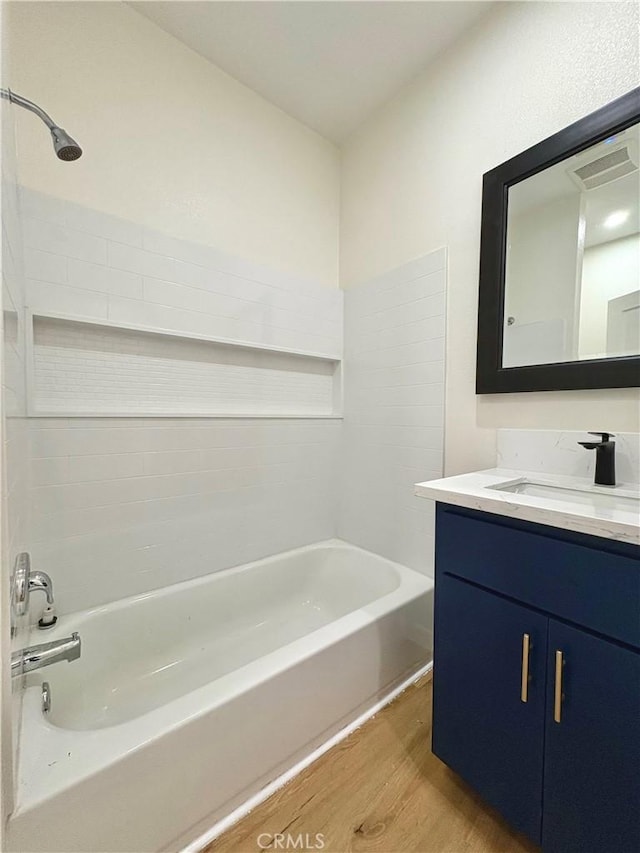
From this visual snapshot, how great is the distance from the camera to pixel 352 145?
2.13 m

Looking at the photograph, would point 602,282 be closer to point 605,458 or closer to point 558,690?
point 605,458

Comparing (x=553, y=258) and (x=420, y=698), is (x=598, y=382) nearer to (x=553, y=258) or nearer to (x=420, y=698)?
(x=553, y=258)

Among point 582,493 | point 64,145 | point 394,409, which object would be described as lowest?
point 582,493

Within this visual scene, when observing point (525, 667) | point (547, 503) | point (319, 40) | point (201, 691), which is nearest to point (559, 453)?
point (547, 503)

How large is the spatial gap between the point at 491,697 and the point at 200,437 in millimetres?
1461

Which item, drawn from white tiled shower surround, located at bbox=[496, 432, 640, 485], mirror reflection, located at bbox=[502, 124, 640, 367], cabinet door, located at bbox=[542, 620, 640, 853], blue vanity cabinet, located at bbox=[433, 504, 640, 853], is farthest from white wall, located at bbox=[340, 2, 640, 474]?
cabinet door, located at bbox=[542, 620, 640, 853]

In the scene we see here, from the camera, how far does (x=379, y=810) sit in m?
1.05

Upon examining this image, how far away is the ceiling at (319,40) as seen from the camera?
1474mm

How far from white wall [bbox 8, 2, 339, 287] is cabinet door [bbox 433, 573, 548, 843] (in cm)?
184

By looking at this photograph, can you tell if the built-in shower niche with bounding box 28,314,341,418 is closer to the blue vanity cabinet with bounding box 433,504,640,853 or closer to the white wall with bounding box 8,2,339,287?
the white wall with bounding box 8,2,339,287

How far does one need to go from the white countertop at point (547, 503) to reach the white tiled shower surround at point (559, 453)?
1.2 inches

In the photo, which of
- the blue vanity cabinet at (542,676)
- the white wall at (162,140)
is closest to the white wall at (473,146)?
the white wall at (162,140)

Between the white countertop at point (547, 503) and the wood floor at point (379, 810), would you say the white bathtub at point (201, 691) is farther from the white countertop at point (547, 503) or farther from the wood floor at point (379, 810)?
the white countertop at point (547, 503)

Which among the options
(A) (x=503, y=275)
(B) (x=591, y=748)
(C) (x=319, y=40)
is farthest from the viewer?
(C) (x=319, y=40)
